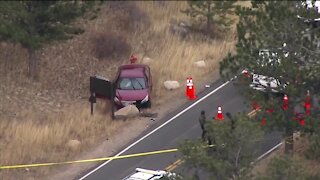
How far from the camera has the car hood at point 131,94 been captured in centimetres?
2589

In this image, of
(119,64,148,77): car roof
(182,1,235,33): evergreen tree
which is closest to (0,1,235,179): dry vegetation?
(182,1,235,33): evergreen tree

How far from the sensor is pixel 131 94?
26078 millimetres

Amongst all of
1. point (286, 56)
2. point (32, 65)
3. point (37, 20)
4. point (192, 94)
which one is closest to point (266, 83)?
point (286, 56)

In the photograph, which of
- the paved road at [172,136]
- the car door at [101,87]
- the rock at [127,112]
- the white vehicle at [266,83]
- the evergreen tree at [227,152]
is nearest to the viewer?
the evergreen tree at [227,152]

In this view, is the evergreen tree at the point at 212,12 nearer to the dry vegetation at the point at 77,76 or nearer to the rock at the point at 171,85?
the dry vegetation at the point at 77,76

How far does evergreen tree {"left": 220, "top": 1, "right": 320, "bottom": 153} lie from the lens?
17.7 m

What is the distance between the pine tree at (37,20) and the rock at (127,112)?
12.3 feet

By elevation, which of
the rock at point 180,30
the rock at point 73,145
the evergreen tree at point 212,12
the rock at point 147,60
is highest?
the evergreen tree at point 212,12

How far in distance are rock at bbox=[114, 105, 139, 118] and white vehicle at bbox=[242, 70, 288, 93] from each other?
6.65 meters

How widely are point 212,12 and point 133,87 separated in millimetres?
7647

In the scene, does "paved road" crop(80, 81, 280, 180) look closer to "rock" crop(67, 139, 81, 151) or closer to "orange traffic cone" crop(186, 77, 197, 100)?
"orange traffic cone" crop(186, 77, 197, 100)

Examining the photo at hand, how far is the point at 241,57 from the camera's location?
18578 millimetres

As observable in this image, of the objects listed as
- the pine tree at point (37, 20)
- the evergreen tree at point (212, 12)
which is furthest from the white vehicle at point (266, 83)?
the evergreen tree at point (212, 12)

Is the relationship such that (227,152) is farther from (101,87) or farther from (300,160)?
(101,87)
